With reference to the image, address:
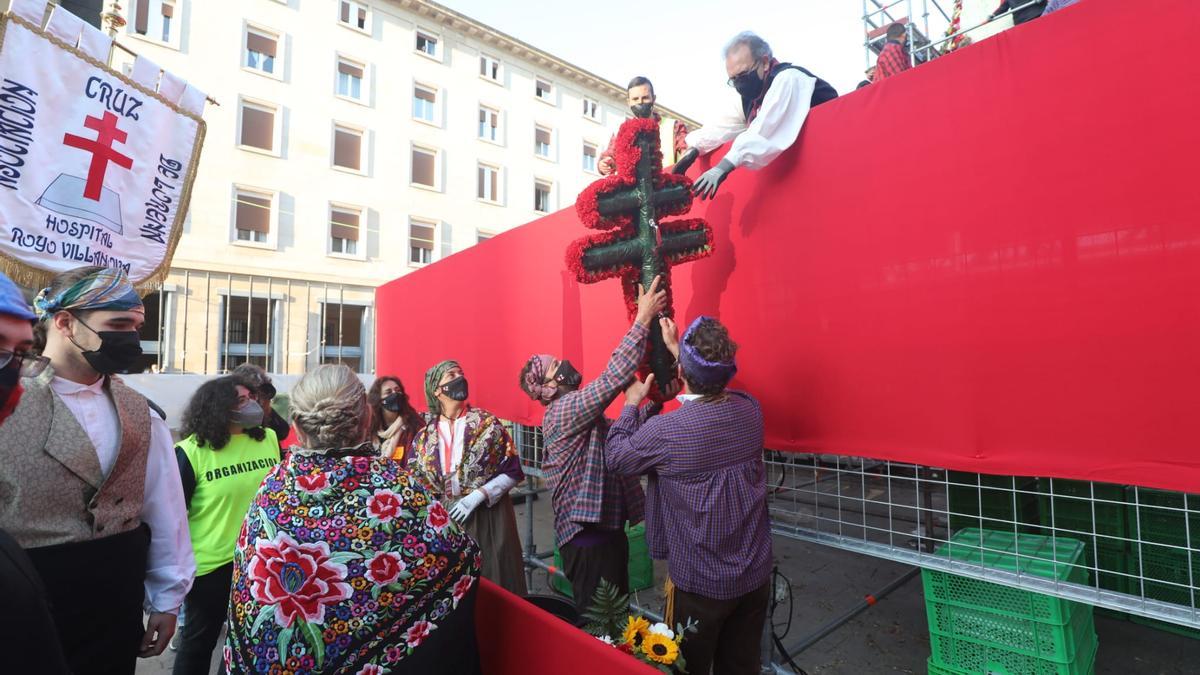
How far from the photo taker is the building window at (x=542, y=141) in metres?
19.8

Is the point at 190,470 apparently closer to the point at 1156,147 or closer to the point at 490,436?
the point at 490,436

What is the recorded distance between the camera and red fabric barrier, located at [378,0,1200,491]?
144cm

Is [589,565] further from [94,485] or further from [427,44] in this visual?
[427,44]

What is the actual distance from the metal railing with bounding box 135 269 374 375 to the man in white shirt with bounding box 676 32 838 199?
14.1 m

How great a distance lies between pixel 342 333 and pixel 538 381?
1474 cm

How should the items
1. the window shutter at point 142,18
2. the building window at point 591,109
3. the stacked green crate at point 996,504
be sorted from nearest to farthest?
the stacked green crate at point 996,504 → the window shutter at point 142,18 → the building window at point 591,109

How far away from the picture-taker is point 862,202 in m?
2.00

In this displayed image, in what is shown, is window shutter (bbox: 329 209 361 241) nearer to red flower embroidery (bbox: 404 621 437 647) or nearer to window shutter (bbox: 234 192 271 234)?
window shutter (bbox: 234 192 271 234)

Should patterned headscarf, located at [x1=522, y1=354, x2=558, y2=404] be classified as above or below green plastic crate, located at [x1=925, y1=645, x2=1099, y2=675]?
above

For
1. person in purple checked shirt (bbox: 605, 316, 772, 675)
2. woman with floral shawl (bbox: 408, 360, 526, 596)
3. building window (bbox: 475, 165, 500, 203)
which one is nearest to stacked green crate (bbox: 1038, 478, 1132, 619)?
person in purple checked shirt (bbox: 605, 316, 772, 675)

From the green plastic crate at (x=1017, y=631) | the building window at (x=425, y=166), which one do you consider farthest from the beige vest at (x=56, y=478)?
the building window at (x=425, y=166)

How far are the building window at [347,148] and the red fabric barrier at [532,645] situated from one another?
640 inches

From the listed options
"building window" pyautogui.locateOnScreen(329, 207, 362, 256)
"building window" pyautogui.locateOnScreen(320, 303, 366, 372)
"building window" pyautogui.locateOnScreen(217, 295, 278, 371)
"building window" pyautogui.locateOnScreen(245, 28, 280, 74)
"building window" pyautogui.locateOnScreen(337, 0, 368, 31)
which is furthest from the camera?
"building window" pyautogui.locateOnScreen(337, 0, 368, 31)

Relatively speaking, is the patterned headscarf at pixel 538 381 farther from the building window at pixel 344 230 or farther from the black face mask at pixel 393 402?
the building window at pixel 344 230
